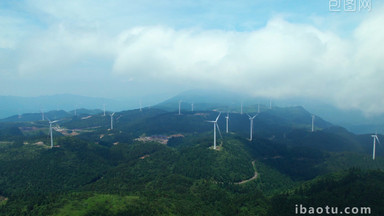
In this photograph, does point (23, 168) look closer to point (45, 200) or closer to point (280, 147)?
point (45, 200)

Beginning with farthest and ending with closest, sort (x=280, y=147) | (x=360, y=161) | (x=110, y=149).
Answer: (x=280, y=147) < (x=110, y=149) < (x=360, y=161)

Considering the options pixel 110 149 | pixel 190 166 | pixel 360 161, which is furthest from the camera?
pixel 110 149

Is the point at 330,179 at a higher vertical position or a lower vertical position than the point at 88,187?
higher

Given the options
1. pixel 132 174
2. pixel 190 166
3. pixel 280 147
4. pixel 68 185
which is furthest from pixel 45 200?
pixel 280 147

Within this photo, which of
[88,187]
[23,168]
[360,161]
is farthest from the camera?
[360,161]

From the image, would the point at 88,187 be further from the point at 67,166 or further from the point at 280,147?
the point at 280,147

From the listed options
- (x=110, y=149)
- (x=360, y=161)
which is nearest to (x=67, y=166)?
(x=110, y=149)

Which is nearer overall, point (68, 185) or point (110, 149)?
point (68, 185)

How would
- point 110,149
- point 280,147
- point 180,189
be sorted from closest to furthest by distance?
point 180,189 → point 110,149 → point 280,147

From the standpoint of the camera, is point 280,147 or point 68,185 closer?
point 68,185
